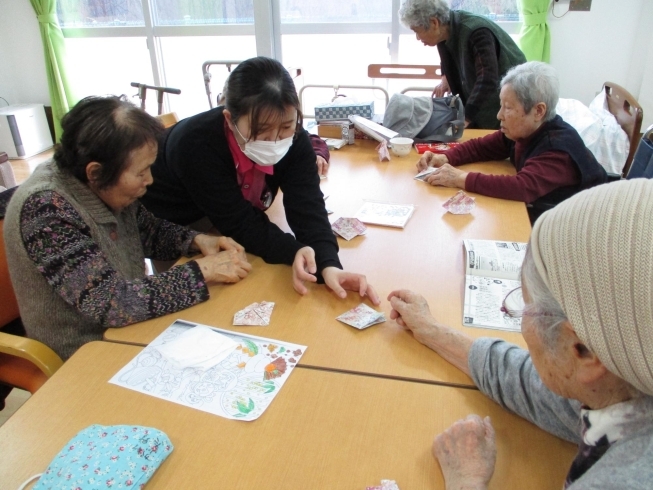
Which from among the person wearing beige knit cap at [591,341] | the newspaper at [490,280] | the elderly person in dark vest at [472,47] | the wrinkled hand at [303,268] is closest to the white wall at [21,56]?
the elderly person in dark vest at [472,47]

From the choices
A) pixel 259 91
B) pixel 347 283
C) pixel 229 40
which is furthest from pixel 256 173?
pixel 229 40

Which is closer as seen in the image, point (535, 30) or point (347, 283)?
point (347, 283)

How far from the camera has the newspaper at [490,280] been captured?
121 cm

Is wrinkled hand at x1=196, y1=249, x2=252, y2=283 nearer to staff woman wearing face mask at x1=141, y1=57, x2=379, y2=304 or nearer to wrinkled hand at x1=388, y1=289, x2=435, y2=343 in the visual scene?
staff woman wearing face mask at x1=141, y1=57, x2=379, y2=304

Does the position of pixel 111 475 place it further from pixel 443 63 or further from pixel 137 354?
pixel 443 63

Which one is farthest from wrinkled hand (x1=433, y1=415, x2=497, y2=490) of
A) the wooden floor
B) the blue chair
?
the wooden floor

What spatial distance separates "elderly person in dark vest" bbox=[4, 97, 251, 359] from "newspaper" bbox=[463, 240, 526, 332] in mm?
665

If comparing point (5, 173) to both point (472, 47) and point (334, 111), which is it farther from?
point (472, 47)

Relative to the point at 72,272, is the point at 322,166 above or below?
below

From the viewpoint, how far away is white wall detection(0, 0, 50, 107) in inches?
202

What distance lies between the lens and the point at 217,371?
1.05 m

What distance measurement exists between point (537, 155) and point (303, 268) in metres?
1.29

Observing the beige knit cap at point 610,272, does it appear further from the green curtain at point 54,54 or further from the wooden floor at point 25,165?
the green curtain at point 54,54

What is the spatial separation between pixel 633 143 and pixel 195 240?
2359mm
